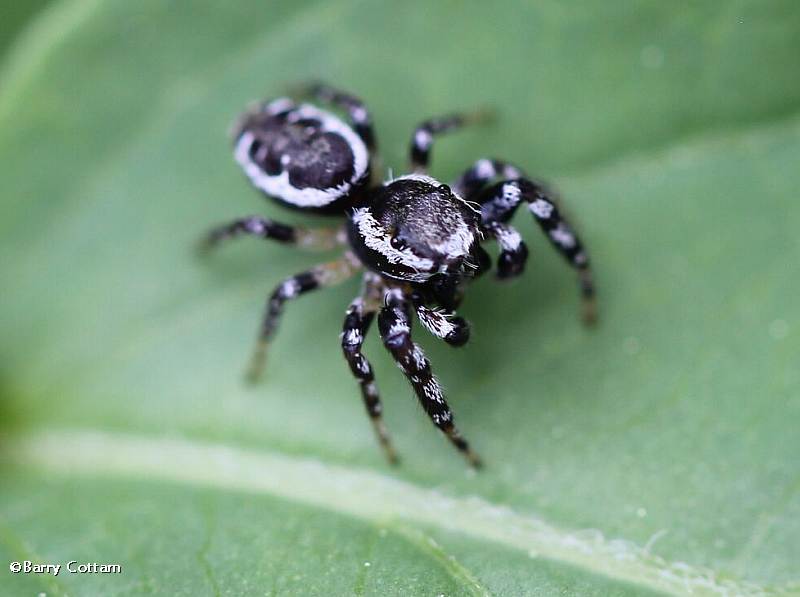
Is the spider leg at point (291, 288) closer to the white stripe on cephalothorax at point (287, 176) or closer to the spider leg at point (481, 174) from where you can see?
the white stripe on cephalothorax at point (287, 176)

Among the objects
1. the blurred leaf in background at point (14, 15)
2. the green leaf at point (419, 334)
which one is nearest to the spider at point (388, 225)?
the green leaf at point (419, 334)

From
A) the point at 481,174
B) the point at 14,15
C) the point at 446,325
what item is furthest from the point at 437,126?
the point at 14,15

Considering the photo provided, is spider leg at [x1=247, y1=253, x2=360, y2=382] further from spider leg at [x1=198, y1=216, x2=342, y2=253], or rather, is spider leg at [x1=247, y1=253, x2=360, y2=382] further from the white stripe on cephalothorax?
the white stripe on cephalothorax

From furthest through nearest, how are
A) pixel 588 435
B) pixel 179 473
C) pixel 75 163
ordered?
pixel 75 163
pixel 179 473
pixel 588 435

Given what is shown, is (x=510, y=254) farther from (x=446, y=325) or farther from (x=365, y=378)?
(x=365, y=378)

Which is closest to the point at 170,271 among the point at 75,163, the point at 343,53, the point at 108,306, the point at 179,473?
the point at 108,306

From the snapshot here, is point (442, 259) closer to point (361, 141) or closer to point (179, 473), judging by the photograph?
point (361, 141)

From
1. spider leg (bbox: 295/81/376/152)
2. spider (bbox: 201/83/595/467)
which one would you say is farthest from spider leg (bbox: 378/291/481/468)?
spider leg (bbox: 295/81/376/152)
